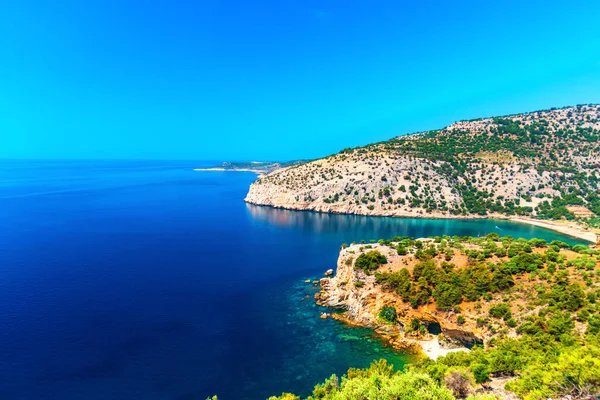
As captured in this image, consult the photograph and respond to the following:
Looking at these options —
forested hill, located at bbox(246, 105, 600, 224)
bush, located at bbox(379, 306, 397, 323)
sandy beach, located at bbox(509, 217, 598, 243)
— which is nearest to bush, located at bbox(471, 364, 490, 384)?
bush, located at bbox(379, 306, 397, 323)

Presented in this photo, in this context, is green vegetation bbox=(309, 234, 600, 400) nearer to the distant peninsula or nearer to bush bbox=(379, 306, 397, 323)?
bush bbox=(379, 306, 397, 323)

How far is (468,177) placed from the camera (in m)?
136

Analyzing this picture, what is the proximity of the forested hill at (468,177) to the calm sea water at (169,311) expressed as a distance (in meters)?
23.0

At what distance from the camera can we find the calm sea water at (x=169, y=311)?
3538 cm

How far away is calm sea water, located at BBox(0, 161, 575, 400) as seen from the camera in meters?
35.4

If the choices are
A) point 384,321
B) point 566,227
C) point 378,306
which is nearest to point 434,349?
point 384,321

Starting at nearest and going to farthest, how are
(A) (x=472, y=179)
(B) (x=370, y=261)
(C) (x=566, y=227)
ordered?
(B) (x=370, y=261), (C) (x=566, y=227), (A) (x=472, y=179)

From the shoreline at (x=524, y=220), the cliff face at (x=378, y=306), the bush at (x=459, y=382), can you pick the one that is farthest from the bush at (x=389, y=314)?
the shoreline at (x=524, y=220)

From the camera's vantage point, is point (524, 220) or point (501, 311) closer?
point (501, 311)

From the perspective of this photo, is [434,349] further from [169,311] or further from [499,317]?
[169,311]

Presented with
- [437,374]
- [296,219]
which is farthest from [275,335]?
[296,219]

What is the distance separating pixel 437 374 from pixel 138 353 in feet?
103

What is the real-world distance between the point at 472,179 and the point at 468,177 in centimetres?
178

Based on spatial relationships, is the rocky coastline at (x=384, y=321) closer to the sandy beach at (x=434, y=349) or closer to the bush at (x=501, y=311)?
the sandy beach at (x=434, y=349)
